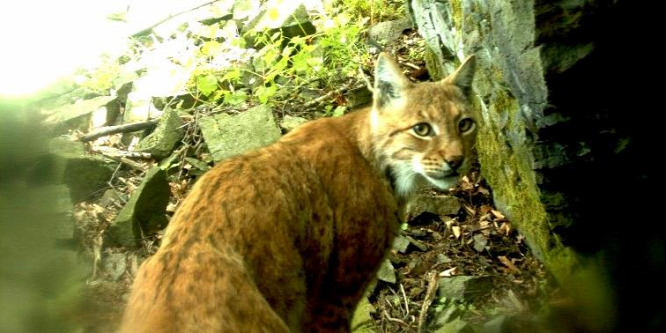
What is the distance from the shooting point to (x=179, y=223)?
13.1ft

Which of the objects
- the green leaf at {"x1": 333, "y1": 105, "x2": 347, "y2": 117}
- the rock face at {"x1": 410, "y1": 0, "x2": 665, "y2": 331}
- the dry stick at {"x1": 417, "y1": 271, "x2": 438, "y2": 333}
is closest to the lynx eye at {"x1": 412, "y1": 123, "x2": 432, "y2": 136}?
the rock face at {"x1": 410, "y1": 0, "x2": 665, "y2": 331}

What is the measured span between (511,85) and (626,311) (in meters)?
4.33

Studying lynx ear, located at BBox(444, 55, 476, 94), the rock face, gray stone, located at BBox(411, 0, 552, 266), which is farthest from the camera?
lynx ear, located at BBox(444, 55, 476, 94)

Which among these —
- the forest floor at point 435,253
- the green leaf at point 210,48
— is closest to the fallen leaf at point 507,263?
the forest floor at point 435,253

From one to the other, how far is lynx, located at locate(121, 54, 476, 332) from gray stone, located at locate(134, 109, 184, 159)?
2.50m

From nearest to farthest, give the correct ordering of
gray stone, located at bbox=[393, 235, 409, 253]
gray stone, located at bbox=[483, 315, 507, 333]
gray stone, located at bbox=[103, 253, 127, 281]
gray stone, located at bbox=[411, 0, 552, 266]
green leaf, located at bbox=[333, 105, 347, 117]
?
gray stone, located at bbox=[483, 315, 507, 333] < gray stone, located at bbox=[103, 253, 127, 281] < gray stone, located at bbox=[411, 0, 552, 266] < gray stone, located at bbox=[393, 235, 409, 253] < green leaf, located at bbox=[333, 105, 347, 117]

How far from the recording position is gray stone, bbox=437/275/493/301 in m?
6.17

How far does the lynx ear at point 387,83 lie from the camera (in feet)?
17.2

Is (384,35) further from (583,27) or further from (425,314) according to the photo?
(583,27)

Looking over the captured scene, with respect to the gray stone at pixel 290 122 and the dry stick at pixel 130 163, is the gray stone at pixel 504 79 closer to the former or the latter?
the gray stone at pixel 290 122

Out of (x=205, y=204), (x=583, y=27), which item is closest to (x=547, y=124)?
(x=583, y=27)

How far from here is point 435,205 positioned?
24.7ft

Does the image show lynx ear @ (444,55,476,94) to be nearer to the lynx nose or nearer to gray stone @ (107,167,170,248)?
the lynx nose

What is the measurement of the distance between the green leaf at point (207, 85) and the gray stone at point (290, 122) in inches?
36.3
